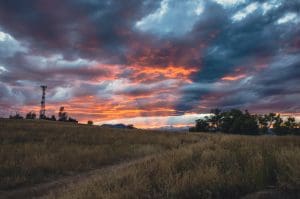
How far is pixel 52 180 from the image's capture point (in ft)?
39.8

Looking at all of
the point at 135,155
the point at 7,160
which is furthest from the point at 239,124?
the point at 7,160

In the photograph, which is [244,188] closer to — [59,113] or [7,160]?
[7,160]

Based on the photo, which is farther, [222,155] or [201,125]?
[201,125]

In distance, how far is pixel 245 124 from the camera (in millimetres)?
86375

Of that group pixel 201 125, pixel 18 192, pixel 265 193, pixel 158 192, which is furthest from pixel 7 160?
pixel 201 125

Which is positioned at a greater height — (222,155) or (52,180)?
(222,155)

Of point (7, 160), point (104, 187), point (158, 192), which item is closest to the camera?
point (158, 192)

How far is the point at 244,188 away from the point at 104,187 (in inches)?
146

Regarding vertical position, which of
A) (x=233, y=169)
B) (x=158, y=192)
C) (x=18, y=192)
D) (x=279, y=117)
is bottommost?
(x=18, y=192)

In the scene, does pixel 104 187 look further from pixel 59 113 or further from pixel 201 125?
pixel 59 113

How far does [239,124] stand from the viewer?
88125 millimetres

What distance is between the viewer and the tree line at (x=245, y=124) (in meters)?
86.9

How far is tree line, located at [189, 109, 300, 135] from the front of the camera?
8688 centimetres

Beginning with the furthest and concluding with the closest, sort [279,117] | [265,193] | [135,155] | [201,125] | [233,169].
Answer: [201,125] < [279,117] < [135,155] < [233,169] < [265,193]
